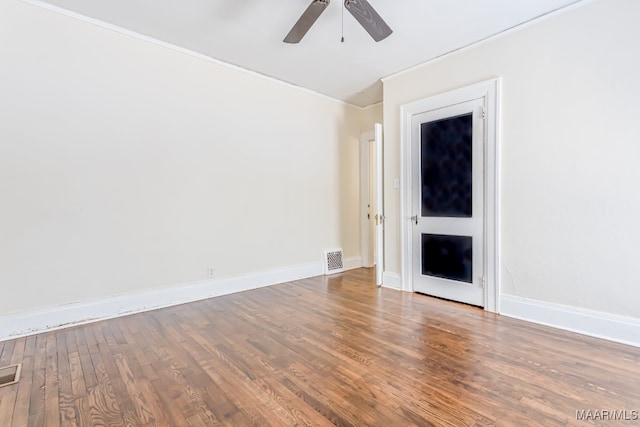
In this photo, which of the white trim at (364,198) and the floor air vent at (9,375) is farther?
A: the white trim at (364,198)

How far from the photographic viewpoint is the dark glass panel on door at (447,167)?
3.38 metres

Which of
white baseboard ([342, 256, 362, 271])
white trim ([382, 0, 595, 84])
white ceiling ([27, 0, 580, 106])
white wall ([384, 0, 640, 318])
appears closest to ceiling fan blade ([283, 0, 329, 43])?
white ceiling ([27, 0, 580, 106])

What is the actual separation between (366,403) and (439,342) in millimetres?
1059

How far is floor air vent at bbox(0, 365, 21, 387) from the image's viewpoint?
1964 mm

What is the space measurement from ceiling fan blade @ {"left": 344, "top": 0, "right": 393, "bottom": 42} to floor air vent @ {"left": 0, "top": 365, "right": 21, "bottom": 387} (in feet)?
11.6

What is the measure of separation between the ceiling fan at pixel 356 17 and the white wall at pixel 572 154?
59.1 inches

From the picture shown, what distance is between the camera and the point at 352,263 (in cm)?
Result: 543

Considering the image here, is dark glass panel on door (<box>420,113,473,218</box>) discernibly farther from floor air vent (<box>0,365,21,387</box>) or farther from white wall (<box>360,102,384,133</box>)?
floor air vent (<box>0,365,21,387</box>)

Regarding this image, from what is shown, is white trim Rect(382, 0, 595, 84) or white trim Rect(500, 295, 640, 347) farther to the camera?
white trim Rect(382, 0, 595, 84)

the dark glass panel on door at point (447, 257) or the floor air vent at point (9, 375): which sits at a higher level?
the dark glass panel on door at point (447, 257)

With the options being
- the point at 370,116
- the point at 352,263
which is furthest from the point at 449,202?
the point at 370,116

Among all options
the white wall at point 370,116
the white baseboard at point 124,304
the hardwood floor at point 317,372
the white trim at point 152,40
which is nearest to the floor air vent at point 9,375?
the hardwood floor at point 317,372

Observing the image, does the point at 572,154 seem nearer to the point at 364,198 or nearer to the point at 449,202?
the point at 449,202

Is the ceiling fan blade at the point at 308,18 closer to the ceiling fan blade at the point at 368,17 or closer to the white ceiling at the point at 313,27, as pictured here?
the ceiling fan blade at the point at 368,17
